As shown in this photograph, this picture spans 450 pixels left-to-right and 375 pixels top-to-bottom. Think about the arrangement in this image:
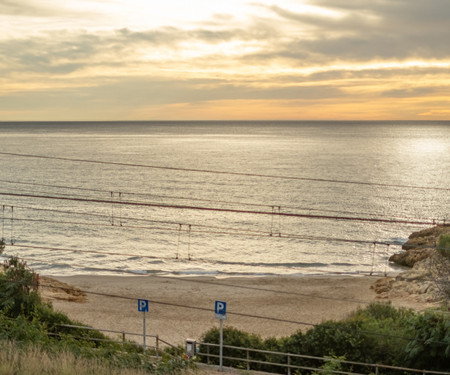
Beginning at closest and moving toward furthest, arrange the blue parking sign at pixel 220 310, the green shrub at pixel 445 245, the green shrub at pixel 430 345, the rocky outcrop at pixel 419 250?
the blue parking sign at pixel 220 310 < the green shrub at pixel 430 345 < the green shrub at pixel 445 245 < the rocky outcrop at pixel 419 250

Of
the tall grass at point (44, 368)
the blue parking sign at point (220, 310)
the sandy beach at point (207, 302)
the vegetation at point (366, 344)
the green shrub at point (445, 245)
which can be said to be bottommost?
the sandy beach at point (207, 302)

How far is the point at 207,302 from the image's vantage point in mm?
34312

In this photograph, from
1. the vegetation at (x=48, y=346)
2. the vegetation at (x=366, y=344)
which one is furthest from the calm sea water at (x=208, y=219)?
the vegetation at (x=366, y=344)

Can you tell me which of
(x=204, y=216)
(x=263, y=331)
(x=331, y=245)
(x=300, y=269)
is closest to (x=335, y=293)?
(x=300, y=269)

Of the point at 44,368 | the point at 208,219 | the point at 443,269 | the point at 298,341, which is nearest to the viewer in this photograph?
the point at 44,368

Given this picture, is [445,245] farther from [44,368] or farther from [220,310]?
[44,368]

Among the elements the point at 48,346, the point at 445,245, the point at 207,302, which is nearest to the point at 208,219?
the point at 207,302

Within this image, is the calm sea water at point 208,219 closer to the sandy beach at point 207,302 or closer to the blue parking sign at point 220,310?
the sandy beach at point 207,302

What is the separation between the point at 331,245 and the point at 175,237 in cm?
1588

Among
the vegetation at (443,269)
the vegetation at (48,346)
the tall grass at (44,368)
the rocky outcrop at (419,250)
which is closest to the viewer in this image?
the tall grass at (44,368)

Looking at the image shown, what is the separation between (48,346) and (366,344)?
10.9 meters

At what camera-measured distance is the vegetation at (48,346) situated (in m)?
10.1

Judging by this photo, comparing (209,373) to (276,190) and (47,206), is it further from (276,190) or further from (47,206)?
(276,190)

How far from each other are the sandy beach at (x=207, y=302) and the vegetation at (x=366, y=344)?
22.4 ft
